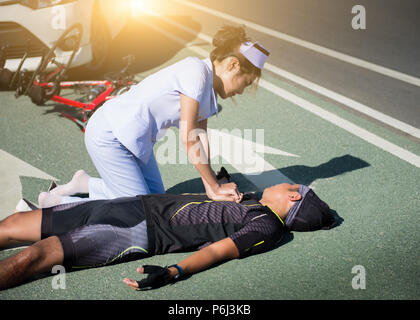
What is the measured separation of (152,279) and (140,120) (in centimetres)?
125

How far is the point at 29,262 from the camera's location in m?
3.14

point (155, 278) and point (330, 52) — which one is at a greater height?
point (330, 52)

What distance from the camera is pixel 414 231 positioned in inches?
154

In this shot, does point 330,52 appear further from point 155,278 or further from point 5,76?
point 155,278

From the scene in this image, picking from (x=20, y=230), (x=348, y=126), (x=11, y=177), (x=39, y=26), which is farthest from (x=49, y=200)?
(x=348, y=126)

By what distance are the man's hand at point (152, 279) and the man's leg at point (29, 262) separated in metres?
0.50

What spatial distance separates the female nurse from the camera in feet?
11.7

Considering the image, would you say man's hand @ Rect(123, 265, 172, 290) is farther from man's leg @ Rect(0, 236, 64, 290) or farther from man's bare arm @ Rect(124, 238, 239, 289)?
man's leg @ Rect(0, 236, 64, 290)

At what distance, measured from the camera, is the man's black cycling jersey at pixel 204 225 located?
11.5 ft

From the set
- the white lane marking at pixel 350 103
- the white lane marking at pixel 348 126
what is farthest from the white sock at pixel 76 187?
the white lane marking at pixel 350 103

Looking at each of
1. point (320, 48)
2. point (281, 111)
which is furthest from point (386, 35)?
point (281, 111)

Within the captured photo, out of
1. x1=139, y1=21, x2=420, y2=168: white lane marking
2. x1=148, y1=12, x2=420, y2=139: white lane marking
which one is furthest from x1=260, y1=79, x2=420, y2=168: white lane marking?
x1=148, y1=12, x2=420, y2=139: white lane marking

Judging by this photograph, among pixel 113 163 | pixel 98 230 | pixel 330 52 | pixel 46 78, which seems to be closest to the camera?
pixel 98 230

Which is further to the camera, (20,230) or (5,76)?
(5,76)
